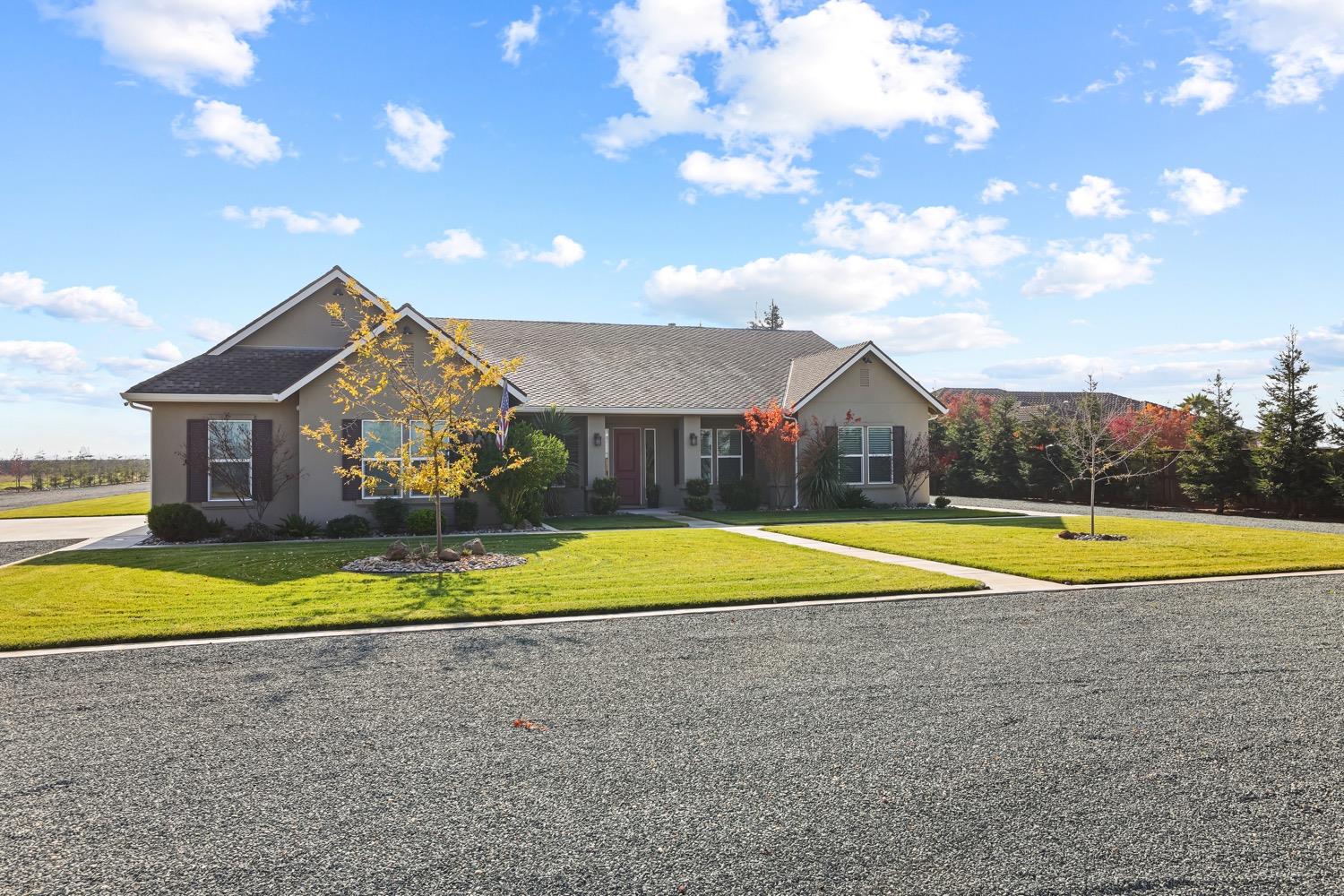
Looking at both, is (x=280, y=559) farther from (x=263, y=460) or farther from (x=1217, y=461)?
(x=1217, y=461)

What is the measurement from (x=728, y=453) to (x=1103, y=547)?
11.5 m

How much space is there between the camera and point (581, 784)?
4.30 meters

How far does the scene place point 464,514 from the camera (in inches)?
692

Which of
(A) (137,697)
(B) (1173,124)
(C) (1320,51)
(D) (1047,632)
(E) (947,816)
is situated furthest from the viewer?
(B) (1173,124)

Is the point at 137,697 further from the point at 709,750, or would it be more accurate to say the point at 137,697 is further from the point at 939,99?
the point at 939,99

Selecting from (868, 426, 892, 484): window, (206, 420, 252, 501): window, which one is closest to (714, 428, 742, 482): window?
(868, 426, 892, 484): window

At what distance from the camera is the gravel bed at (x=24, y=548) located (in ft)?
45.5

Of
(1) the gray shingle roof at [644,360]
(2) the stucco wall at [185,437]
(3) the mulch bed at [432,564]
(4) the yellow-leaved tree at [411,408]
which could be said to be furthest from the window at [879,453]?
(2) the stucco wall at [185,437]

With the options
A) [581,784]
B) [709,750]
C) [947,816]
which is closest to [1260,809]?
[947,816]

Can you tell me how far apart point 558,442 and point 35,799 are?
567 inches

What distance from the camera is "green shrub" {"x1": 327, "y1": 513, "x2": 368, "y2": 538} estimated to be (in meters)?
16.8

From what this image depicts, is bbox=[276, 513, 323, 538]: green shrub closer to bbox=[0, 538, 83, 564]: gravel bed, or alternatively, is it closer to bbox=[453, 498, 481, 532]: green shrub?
bbox=[453, 498, 481, 532]: green shrub

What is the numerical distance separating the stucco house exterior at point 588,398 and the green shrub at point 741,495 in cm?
88

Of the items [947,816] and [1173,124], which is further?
[1173,124]
